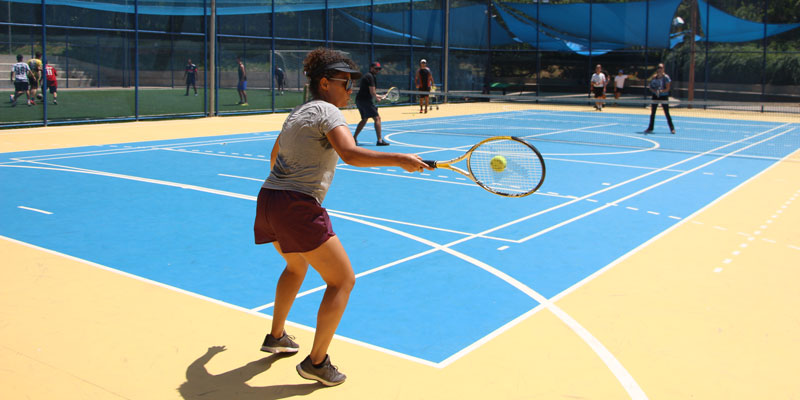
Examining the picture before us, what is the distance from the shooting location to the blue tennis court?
5691 millimetres

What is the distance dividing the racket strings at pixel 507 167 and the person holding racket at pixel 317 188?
1194mm

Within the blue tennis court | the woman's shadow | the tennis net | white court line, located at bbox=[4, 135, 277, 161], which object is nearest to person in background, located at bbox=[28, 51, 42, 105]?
the blue tennis court

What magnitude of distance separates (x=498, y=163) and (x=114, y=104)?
19216 millimetres

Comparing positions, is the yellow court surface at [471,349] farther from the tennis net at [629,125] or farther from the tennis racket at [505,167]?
the tennis net at [629,125]

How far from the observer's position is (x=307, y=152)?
13.3 ft

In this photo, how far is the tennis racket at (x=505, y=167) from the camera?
500 cm

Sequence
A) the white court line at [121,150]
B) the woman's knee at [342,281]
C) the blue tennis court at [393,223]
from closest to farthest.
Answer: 1. the woman's knee at [342,281]
2. the blue tennis court at [393,223]
3. the white court line at [121,150]

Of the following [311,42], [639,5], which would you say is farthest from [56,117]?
[639,5]

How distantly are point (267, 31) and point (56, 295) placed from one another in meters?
21.1

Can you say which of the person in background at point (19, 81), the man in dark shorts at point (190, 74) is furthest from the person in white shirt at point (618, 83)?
the person in background at point (19, 81)

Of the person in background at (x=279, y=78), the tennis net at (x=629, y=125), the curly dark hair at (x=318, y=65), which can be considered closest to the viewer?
the curly dark hair at (x=318, y=65)

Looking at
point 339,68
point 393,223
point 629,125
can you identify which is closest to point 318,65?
point 339,68

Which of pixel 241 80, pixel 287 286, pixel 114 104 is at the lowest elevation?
pixel 287 286

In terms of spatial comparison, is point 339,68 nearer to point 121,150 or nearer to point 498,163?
point 498,163
